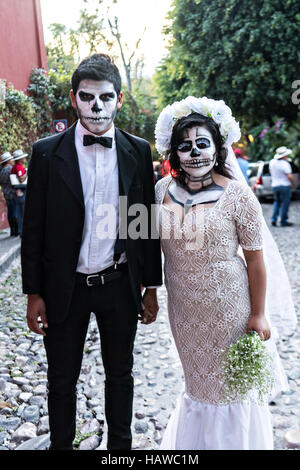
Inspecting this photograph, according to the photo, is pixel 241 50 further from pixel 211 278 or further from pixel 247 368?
pixel 247 368

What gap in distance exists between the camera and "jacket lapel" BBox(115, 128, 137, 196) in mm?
2500

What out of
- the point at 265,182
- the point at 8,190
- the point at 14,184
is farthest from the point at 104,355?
the point at 265,182

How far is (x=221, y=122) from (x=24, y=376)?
2.74 meters

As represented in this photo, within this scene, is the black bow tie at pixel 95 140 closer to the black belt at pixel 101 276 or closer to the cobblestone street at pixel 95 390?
the black belt at pixel 101 276

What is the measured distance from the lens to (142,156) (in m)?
2.65

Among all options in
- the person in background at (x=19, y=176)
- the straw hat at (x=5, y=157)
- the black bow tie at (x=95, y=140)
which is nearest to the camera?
the black bow tie at (x=95, y=140)

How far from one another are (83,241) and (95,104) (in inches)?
28.4

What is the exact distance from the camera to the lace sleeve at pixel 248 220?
2.44m

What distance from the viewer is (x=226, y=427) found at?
2.52m

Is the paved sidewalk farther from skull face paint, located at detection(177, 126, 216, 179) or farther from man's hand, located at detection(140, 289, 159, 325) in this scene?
skull face paint, located at detection(177, 126, 216, 179)

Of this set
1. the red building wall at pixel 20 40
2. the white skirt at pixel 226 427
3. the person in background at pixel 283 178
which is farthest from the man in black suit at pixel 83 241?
the red building wall at pixel 20 40

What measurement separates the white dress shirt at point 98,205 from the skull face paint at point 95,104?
0.06 metres
